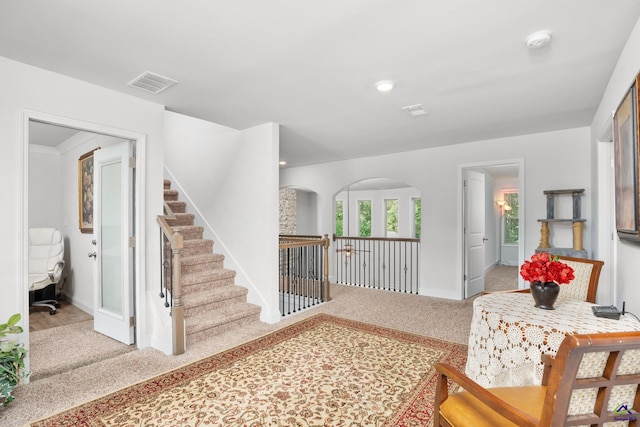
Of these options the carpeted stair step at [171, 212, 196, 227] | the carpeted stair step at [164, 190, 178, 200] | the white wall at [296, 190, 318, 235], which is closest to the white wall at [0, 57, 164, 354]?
the carpeted stair step at [171, 212, 196, 227]

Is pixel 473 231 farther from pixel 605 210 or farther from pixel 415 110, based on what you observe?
pixel 415 110

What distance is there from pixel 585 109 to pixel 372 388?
3568 millimetres

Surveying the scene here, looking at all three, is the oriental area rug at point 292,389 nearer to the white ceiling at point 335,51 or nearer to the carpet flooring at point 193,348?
the carpet flooring at point 193,348

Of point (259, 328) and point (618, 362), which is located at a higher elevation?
point (618, 362)

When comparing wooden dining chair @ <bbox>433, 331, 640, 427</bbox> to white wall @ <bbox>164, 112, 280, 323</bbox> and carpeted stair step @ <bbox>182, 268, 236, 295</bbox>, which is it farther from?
carpeted stair step @ <bbox>182, 268, 236, 295</bbox>

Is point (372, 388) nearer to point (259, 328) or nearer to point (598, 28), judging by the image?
point (259, 328)

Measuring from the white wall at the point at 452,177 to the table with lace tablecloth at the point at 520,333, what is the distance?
2803mm

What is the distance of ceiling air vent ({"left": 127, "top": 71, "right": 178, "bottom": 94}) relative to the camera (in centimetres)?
264

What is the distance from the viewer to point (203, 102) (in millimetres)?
3258

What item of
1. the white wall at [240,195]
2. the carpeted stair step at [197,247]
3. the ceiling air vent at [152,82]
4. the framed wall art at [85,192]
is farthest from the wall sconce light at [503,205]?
the framed wall art at [85,192]

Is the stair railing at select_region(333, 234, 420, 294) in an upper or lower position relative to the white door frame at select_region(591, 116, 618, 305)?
lower

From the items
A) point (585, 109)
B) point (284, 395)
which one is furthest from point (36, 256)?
point (585, 109)

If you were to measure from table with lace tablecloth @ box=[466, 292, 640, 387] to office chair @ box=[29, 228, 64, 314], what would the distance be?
16.9ft

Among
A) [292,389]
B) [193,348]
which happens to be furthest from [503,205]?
[193,348]
